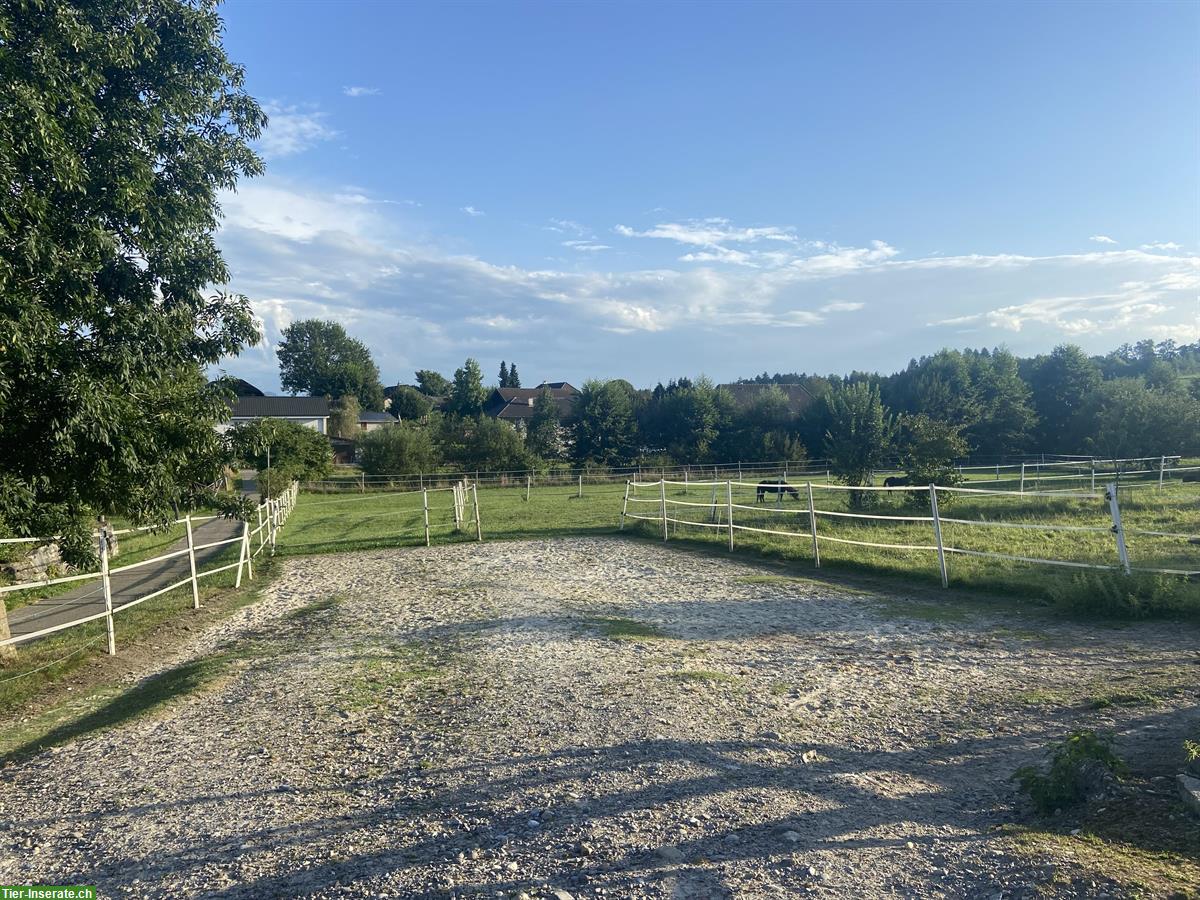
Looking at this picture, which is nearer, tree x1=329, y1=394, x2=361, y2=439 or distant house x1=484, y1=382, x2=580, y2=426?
tree x1=329, y1=394, x2=361, y2=439

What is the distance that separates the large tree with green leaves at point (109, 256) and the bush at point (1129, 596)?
387 inches

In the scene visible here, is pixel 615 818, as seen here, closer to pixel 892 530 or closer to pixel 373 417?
pixel 892 530

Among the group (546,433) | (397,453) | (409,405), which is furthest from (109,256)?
(409,405)

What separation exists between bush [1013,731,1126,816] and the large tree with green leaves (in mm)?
7268

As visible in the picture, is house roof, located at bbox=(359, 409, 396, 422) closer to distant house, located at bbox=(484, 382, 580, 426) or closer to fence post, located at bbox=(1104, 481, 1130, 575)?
distant house, located at bbox=(484, 382, 580, 426)

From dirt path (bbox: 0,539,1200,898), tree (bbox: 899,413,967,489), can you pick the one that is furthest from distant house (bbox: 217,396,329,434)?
dirt path (bbox: 0,539,1200,898)

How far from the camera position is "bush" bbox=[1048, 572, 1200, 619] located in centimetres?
765

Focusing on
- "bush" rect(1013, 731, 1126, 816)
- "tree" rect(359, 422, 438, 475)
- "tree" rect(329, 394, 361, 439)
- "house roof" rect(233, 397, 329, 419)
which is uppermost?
"house roof" rect(233, 397, 329, 419)

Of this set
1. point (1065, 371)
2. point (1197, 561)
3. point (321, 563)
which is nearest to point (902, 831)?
point (1197, 561)

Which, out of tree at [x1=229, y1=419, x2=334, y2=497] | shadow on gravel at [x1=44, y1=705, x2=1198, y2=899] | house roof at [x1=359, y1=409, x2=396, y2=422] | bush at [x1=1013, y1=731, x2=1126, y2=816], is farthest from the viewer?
house roof at [x1=359, y1=409, x2=396, y2=422]

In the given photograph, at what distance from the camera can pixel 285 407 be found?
227ft

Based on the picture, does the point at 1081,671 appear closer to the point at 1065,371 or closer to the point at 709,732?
the point at 709,732

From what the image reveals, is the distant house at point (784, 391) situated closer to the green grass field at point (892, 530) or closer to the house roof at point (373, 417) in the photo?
the green grass field at point (892, 530)

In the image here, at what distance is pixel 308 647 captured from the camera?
8195mm
